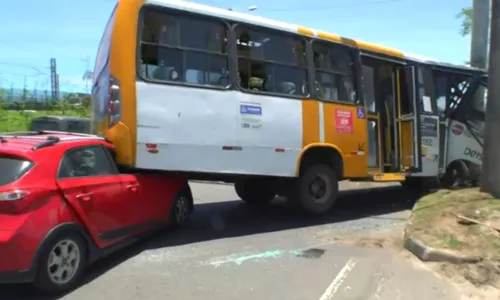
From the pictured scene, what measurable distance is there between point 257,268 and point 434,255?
199 cm

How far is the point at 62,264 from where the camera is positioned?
5.07 metres

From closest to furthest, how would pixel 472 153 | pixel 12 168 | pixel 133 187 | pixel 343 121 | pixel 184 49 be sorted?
pixel 12 168
pixel 133 187
pixel 184 49
pixel 343 121
pixel 472 153

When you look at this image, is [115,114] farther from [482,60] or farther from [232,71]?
[482,60]

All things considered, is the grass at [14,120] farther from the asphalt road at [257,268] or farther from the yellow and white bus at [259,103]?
the asphalt road at [257,268]

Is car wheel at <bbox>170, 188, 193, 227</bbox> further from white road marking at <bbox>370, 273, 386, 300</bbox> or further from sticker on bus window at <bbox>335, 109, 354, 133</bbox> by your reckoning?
white road marking at <bbox>370, 273, 386, 300</bbox>

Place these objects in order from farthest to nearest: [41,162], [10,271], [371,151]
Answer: [371,151] → [41,162] → [10,271]

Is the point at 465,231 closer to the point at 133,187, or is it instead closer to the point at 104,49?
the point at 133,187

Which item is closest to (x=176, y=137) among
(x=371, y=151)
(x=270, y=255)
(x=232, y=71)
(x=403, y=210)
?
(x=232, y=71)

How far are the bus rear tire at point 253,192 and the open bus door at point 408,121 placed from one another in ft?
8.70

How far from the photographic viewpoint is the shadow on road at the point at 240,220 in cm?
609

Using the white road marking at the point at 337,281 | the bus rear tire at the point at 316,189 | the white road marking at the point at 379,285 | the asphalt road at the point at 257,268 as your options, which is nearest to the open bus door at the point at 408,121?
the asphalt road at the point at 257,268

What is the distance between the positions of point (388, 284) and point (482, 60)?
31.8 ft

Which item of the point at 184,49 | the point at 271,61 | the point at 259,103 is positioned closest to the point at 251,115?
the point at 259,103

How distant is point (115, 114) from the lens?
6.81 metres
